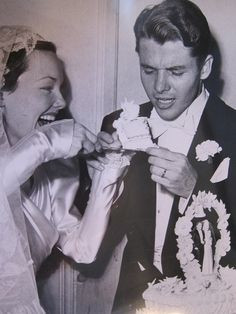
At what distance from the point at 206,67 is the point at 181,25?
10 cm

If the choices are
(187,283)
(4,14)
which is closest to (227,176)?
(187,283)

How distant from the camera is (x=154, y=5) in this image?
1.12 m

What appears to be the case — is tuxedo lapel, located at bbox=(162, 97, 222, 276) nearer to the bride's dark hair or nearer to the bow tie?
the bow tie

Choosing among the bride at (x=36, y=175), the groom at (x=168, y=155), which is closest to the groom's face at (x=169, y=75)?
the groom at (x=168, y=155)

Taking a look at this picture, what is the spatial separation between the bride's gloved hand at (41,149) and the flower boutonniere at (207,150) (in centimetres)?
23

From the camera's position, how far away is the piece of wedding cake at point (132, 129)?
115 centimetres

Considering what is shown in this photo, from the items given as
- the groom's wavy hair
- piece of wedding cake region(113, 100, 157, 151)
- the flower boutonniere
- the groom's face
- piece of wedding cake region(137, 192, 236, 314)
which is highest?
the groom's wavy hair

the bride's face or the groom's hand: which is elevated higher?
the bride's face

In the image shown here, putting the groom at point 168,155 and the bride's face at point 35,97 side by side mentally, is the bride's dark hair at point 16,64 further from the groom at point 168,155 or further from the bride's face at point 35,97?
the groom at point 168,155

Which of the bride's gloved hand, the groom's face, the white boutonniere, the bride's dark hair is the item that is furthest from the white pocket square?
the bride's dark hair

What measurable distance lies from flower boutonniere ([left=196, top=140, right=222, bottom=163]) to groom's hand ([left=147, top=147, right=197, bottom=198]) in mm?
30

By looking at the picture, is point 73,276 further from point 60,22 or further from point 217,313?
point 60,22

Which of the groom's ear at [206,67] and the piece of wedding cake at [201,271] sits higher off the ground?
the groom's ear at [206,67]

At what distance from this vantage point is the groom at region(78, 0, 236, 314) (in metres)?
1.11
